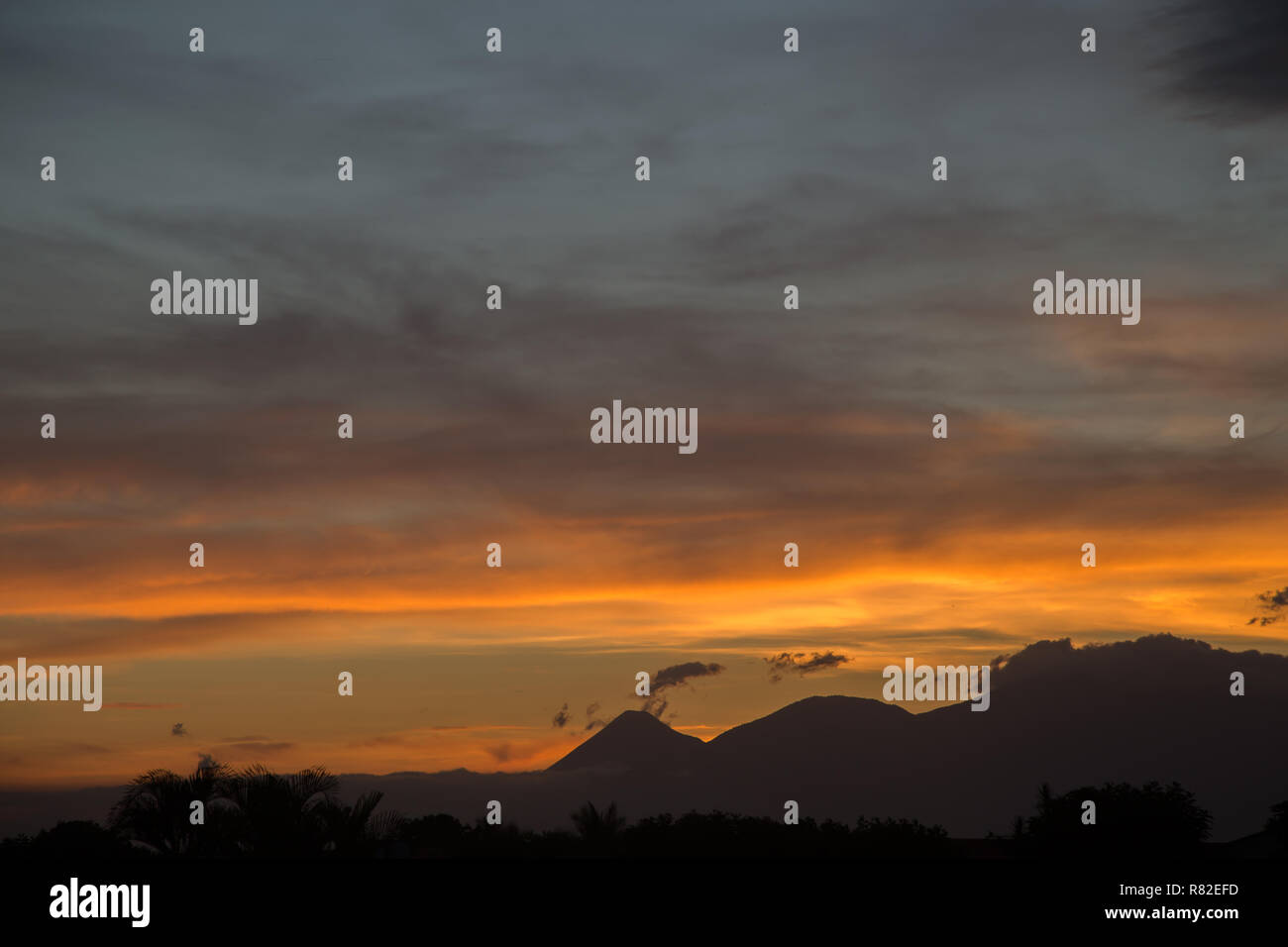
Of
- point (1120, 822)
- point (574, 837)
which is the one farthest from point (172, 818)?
point (1120, 822)

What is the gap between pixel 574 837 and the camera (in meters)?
57.9

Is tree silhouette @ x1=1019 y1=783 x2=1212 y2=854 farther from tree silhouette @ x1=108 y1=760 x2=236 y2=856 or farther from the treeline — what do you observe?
tree silhouette @ x1=108 y1=760 x2=236 y2=856

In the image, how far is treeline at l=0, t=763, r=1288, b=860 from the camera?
31.4 meters

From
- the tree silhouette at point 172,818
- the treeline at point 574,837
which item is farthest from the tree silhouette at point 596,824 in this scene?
the tree silhouette at point 172,818

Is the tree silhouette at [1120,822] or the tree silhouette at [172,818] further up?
the tree silhouette at [172,818]

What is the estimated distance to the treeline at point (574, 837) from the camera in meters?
31.4

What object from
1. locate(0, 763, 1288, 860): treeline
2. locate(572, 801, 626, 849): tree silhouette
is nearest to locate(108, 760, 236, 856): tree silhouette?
locate(0, 763, 1288, 860): treeline

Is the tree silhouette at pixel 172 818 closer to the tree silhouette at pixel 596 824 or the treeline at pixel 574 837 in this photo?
the treeline at pixel 574 837
